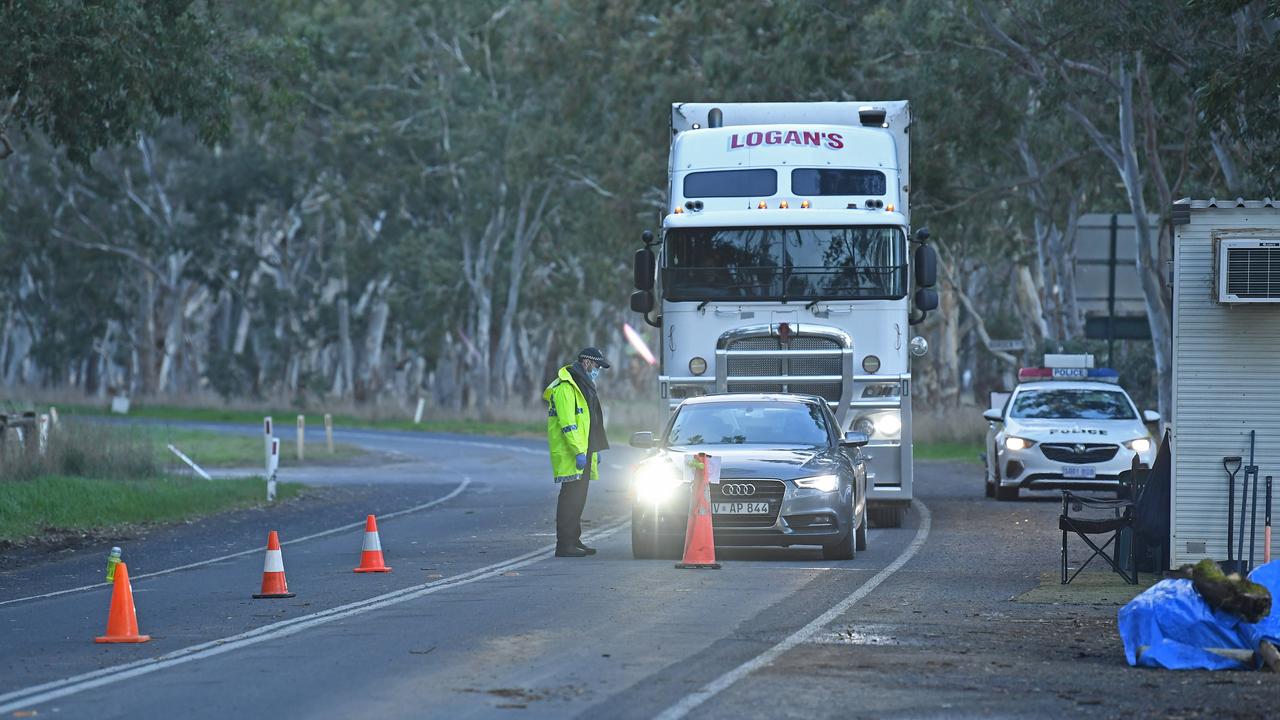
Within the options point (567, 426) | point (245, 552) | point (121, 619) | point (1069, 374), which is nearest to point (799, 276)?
point (567, 426)

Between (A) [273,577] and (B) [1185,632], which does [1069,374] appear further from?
(B) [1185,632]

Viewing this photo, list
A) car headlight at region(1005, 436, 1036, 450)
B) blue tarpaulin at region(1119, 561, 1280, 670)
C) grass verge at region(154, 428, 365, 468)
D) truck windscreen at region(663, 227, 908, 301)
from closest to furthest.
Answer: blue tarpaulin at region(1119, 561, 1280, 670), truck windscreen at region(663, 227, 908, 301), car headlight at region(1005, 436, 1036, 450), grass verge at region(154, 428, 365, 468)

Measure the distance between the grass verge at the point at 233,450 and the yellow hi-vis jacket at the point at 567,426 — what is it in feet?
59.7

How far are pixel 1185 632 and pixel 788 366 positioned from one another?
11216mm

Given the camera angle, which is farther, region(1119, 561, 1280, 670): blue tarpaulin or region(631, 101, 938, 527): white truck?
region(631, 101, 938, 527): white truck

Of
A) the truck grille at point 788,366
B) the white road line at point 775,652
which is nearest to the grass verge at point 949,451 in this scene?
the truck grille at point 788,366

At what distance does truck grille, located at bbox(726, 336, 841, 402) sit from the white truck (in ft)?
0.04

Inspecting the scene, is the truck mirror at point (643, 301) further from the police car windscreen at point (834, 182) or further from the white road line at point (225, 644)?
the white road line at point (225, 644)

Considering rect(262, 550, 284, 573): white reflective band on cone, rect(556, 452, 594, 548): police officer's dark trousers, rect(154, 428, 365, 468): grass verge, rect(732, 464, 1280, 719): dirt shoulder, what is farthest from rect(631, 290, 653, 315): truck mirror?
rect(154, 428, 365, 468): grass verge

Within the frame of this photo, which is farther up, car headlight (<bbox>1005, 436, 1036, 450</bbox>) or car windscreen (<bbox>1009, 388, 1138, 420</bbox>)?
car windscreen (<bbox>1009, 388, 1138, 420</bbox>)

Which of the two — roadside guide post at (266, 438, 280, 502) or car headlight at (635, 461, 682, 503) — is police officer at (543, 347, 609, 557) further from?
roadside guide post at (266, 438, 280, 502)

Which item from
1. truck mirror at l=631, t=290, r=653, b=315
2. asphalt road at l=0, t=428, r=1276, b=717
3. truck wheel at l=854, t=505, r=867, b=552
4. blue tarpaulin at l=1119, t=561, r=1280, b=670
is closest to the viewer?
asphalt road at l=0, t=428, r=1276, b=717

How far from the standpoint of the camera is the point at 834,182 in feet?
76.2

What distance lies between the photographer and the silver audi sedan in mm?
18172
